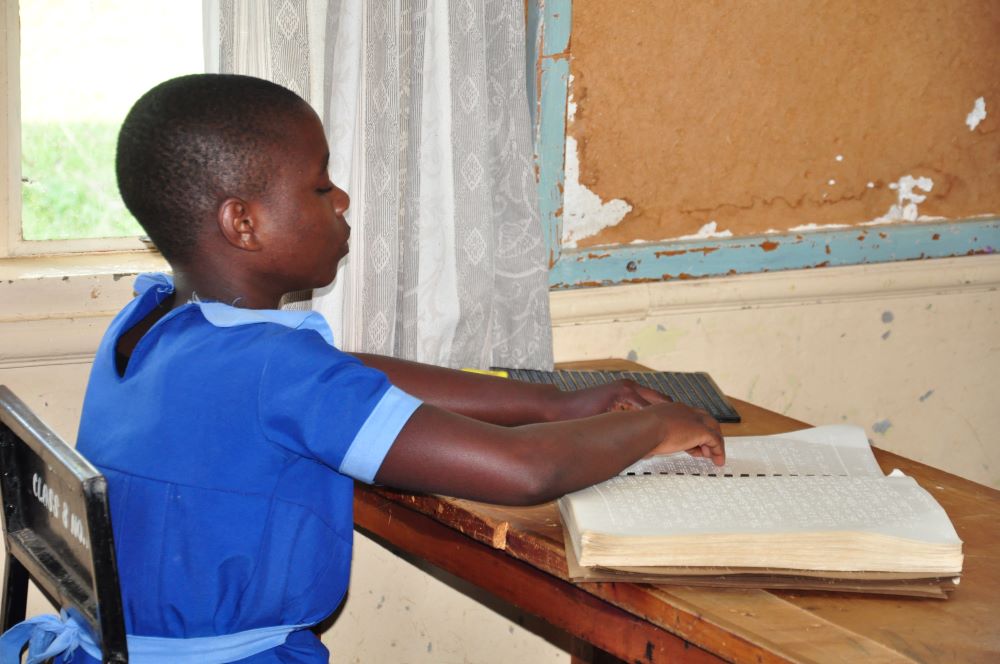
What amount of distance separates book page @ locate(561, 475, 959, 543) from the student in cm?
4

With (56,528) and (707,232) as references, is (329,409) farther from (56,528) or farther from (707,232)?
(707,232)

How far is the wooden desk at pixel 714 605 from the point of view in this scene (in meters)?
0.88

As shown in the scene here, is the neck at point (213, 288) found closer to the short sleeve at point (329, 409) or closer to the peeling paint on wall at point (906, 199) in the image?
the short sleeve at point (329, 409)

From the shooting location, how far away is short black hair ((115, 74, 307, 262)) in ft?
3.39

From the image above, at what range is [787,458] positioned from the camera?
126 cm

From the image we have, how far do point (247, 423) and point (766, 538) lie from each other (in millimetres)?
478

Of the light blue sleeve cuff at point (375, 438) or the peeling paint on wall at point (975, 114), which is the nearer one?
the light blue sleeve cuff at point (375, 438)

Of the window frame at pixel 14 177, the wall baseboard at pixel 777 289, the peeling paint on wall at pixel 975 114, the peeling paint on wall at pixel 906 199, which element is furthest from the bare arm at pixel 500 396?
the peeling paint on wall at pixel 975 114

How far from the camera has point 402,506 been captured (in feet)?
4.17

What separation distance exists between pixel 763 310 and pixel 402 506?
1.11 meters

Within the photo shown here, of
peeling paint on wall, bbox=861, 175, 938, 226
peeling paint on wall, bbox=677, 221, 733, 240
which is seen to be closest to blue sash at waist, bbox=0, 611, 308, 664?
peeling paint on wall, bbox=677, 221, 733, 240

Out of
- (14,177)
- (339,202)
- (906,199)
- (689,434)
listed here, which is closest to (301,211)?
(339,202)

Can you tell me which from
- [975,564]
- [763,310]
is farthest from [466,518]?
[763,310]

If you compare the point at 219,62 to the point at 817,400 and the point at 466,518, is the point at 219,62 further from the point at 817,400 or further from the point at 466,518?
the point at 817,400
